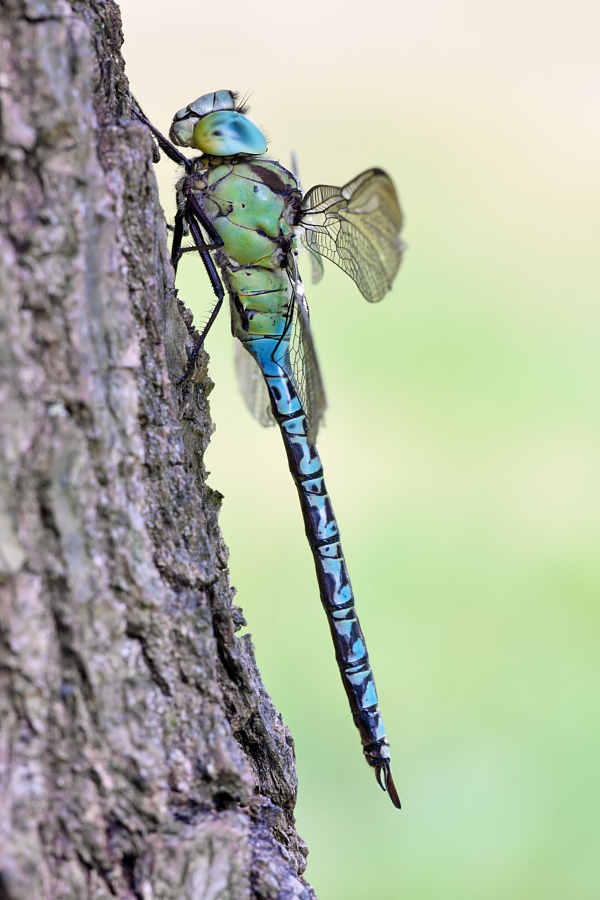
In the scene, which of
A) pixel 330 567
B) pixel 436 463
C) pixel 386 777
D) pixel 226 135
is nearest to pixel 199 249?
pixel 226 135

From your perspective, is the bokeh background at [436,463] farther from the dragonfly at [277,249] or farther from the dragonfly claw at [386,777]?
the dragonfly claw at [386,777]

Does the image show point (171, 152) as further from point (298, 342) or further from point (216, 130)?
point (298, 342)

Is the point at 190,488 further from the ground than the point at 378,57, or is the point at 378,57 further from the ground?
the point at 378,57

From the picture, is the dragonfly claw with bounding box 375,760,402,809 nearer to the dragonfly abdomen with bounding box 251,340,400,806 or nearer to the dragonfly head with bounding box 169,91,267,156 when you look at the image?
the dragonfly abdomen with bounding box 251,340,400,806

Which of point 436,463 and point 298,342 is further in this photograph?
point 436,463

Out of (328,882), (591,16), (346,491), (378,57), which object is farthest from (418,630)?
(591,16)

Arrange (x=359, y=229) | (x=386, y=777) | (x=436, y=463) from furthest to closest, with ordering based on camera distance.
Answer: (x=436, y=463), (x=359, y=229), (x=386, y=777)

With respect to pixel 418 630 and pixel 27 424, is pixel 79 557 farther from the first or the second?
pixel 418 630
